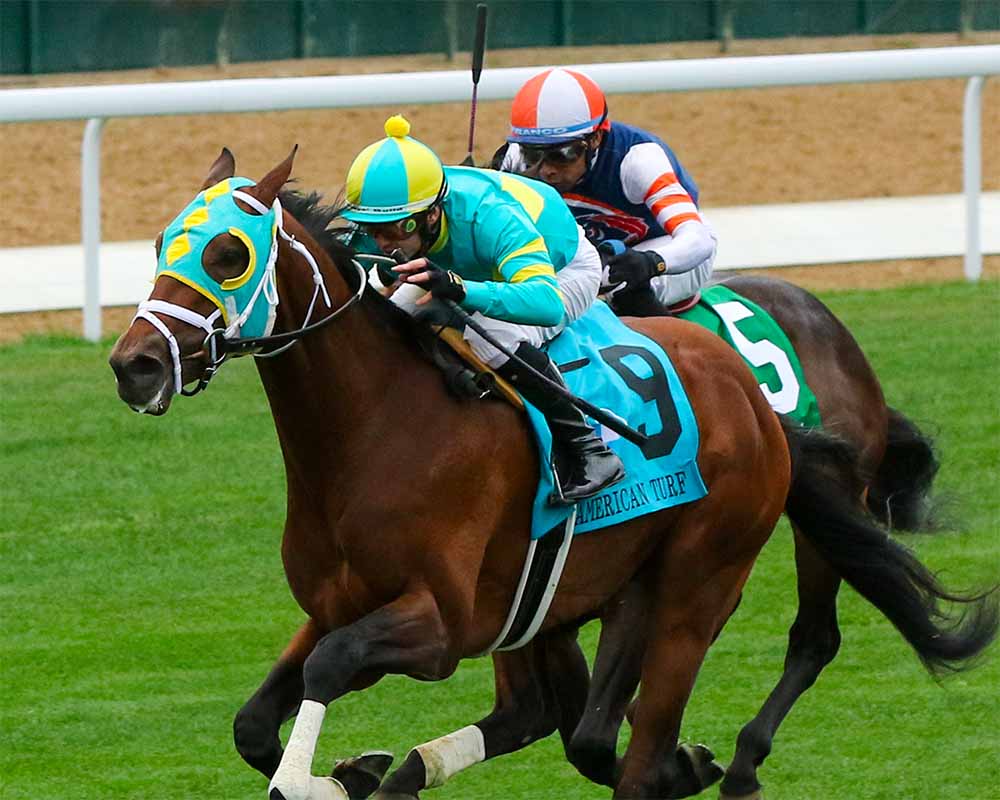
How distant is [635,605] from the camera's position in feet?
16.7

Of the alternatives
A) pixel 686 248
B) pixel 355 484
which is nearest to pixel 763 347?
pixel 686 248

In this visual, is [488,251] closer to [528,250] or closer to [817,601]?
[528,250]

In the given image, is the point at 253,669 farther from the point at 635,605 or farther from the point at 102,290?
the point at 102,290

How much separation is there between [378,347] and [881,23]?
57.3 ft

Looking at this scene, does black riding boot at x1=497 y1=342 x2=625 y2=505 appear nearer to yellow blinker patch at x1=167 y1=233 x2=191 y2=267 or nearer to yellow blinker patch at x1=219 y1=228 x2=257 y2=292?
yellow blinker patch at x1=219 y1=228 x2=257 y2=292

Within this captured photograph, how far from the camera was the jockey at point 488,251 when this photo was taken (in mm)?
4316

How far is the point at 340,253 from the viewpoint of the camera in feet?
14.3

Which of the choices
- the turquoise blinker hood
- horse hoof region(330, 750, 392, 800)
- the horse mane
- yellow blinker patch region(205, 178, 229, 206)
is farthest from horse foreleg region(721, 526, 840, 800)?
yellow blinker patch region(205, 178, 229, 206)

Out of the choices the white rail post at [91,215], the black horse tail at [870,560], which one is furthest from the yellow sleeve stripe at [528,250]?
the white rail post at [91,215]

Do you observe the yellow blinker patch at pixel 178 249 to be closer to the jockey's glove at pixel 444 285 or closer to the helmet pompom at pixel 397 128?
the jockey's glove at pixel 444 285

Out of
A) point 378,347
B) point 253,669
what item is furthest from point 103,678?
point 378,347

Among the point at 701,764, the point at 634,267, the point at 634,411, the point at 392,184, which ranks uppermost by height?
the point at 392,184

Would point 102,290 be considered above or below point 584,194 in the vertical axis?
below

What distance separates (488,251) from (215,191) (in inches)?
26.8
